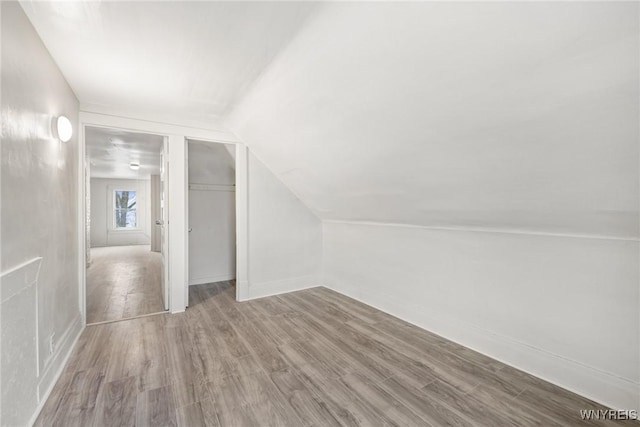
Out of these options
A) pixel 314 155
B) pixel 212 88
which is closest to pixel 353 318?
pixel 314 155

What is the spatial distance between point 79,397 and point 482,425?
7.83 feet

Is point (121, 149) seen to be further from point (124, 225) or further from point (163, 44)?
point (124, 225)

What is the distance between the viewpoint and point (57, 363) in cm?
192

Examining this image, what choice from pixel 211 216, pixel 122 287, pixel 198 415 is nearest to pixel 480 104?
pixel 198 415

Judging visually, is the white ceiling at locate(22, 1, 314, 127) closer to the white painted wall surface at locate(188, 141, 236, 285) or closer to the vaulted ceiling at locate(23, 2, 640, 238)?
the vaulted ceiling at locate(23, 2, 640, 238)

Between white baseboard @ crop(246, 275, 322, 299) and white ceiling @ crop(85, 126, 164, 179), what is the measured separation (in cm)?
230

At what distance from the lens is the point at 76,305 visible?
2.55 m

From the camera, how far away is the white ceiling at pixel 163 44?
1473 millimetres

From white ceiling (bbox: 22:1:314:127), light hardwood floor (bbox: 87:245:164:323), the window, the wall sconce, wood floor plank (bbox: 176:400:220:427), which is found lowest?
wood floor plank (bbox: 176:400:220:427)

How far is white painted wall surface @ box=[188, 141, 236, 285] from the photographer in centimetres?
421

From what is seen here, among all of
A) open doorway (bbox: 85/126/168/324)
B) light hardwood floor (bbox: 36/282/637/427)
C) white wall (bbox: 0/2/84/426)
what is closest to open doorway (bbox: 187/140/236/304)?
open doorway (bbox: 85/126/168/324)

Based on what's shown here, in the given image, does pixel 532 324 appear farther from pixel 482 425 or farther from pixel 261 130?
pixel 261 130

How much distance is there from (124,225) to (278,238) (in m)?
8.10

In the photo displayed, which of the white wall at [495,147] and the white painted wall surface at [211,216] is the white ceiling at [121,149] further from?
the white wall at [495,147]
